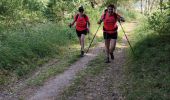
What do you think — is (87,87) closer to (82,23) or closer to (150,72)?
(150,72)

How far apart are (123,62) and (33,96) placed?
480 cm

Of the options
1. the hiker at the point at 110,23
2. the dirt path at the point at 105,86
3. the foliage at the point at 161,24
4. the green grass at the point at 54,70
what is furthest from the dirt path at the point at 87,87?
the foliage at the point at 161,24

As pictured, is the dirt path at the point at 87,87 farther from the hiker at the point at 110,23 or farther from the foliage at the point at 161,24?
the foliage at the point at 161,24

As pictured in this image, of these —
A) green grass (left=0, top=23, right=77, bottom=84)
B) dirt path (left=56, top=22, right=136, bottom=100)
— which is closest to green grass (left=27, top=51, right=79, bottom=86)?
green grass (left=0, top=23, right=77, bottom=84)

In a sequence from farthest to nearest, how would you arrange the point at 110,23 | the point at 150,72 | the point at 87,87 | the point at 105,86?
1. the point at 110,23
2. the point at 150,72
3. the point at 105,86
4. the point at 87,87

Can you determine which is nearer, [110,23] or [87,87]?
[87,87]

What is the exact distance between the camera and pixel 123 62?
40.8 ft

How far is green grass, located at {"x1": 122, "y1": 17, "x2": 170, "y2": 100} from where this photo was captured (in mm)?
7728

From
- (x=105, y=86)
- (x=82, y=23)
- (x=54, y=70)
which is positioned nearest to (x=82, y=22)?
(x=82, y=23)

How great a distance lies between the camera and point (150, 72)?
31.2 ft

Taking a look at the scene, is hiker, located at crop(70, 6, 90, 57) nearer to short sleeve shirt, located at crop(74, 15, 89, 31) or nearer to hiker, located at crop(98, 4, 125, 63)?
short sleeve shirt, located at crop(74, 15, 89, 31)

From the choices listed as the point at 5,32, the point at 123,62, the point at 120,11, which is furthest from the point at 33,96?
the point at 120,11

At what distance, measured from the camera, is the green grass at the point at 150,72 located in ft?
25.4

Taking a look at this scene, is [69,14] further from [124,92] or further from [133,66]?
[124,92]
